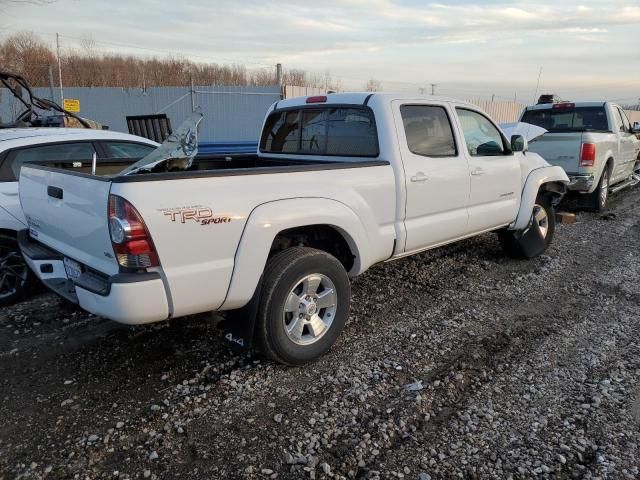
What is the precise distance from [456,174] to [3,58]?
24971mm

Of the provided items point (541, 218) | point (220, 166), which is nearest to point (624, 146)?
point (541, 218)

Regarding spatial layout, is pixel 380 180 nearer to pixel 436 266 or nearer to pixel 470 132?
pixel 470 132

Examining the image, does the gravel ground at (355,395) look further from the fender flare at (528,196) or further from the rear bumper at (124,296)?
the fender flare at (528,196)

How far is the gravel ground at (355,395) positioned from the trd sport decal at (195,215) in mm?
997

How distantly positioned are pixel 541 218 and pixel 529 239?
36cm

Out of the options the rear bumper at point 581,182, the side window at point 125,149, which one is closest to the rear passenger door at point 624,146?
the rear bumper at point 581,182

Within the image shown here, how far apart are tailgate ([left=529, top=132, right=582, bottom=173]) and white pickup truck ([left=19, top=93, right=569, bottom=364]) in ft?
12.3

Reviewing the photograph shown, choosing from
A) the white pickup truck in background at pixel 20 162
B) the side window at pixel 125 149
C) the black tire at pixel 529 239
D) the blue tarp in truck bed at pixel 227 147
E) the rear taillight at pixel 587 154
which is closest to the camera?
the white pickup truck in background at pixel 20 162

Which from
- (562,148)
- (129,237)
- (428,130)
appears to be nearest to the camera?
(129,237)

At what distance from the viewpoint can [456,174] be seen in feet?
15.6

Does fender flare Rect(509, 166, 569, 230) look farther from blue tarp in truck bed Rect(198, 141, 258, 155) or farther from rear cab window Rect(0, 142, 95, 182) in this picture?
blue tarp in truck bed Rect(198, 141, 258, 155)

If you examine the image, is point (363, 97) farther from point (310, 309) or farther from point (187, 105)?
point (187, 105)

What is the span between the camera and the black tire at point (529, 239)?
20.1 ft

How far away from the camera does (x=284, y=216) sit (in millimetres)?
3316
